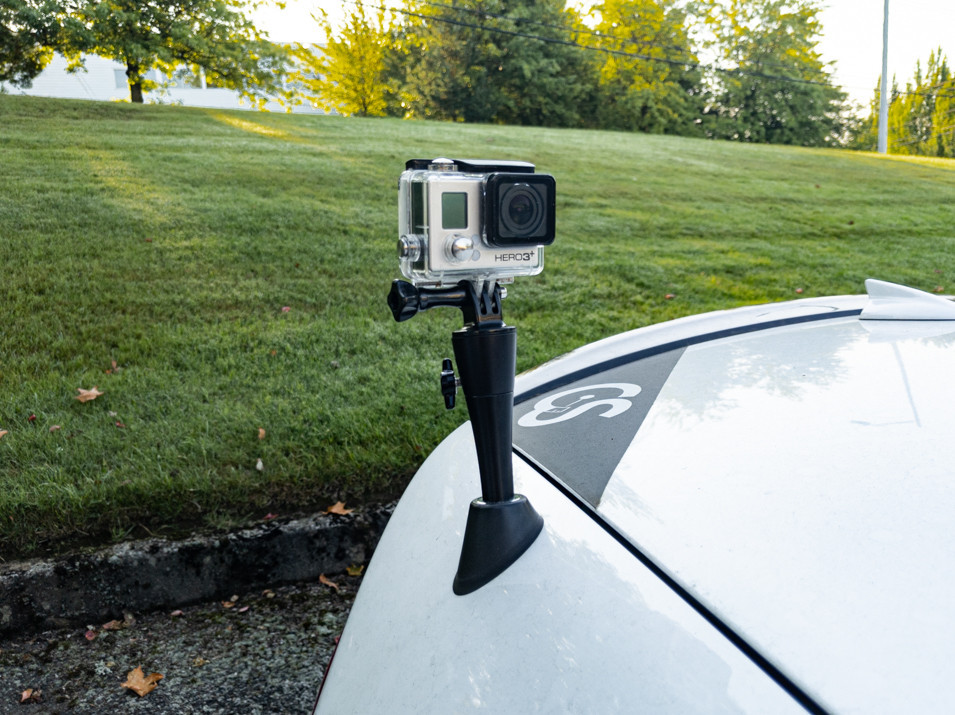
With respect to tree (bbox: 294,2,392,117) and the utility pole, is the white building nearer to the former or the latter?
tree (bbox: 294,2,392,117)

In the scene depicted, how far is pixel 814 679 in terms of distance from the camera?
0.74 metres

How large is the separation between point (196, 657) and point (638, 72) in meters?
32.4

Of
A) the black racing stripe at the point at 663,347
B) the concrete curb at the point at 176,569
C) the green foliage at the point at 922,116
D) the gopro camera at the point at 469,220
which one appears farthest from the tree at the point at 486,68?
the gopro camera at the point at 469,220

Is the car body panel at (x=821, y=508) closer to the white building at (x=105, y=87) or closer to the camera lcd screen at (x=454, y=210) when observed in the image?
the camera lcd screen at (x=454, y=210)

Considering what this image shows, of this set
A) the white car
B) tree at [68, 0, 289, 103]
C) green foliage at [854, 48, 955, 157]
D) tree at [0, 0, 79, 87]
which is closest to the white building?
tree at [68, 0, 289, 103]

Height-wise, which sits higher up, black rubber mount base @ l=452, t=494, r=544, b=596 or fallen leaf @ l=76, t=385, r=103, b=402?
black rubber mount base @ l=452, t=494, r=544, b=596

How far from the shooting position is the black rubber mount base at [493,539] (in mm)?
1027

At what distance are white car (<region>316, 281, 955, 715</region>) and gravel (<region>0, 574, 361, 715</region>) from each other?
3.49 ft

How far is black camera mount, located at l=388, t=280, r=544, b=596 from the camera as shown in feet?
3.44

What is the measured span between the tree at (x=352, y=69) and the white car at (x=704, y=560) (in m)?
23.9

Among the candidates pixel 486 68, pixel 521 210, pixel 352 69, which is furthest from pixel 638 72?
pixel 521 210

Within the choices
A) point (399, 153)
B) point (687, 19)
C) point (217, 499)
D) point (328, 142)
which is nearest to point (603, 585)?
point (217, 499)

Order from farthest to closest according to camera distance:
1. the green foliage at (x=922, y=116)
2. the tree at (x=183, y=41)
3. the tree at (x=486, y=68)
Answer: the green foliage at (x=922, y=116), the tree at (x=486, y=68), the tree at (x=183, y=41)

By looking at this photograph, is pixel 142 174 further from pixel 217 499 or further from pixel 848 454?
pixel 848 454
